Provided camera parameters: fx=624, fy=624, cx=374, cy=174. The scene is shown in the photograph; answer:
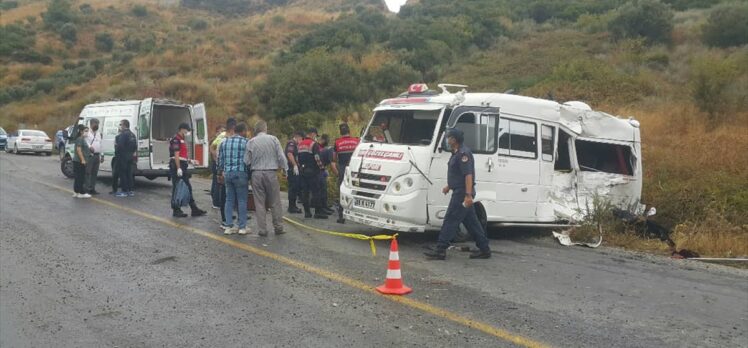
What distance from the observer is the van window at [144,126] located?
15.4 meters

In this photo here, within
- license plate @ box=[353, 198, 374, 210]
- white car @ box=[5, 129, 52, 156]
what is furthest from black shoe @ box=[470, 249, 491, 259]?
white car @ box=[5, 129, 52, 156]

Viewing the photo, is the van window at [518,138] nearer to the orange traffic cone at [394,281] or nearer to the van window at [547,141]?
the van window at [547,141]

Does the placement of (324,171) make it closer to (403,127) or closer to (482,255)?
(403,127)

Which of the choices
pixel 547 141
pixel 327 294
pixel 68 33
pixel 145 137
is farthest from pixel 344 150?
pixel 68 33

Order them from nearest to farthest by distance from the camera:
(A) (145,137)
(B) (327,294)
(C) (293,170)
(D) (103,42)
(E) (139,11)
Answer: (B) (327,294)
(C) (293,170)
(A) (145,137)
(D) (103,42)
(E) (139,11)

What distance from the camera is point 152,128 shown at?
16.0 metres

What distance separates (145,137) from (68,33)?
53059mm

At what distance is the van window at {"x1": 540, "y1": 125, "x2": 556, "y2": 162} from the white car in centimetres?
2647

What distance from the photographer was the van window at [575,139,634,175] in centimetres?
1098

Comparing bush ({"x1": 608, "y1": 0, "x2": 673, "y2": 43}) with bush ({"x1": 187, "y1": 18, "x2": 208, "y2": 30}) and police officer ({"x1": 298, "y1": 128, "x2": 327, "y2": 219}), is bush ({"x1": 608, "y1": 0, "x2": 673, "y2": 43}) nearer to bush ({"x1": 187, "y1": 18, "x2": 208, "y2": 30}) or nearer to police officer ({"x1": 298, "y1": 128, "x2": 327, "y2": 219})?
police officer ({"x1": 298, "y1": 128, "x2": 327, "y2": 219})

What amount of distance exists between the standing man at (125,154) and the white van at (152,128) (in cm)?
114

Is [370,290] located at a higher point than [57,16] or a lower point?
lower

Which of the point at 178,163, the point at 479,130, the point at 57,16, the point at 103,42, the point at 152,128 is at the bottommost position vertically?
the point at 178,163

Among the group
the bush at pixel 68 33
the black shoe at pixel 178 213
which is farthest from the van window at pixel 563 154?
the bush at pixel 68 33
